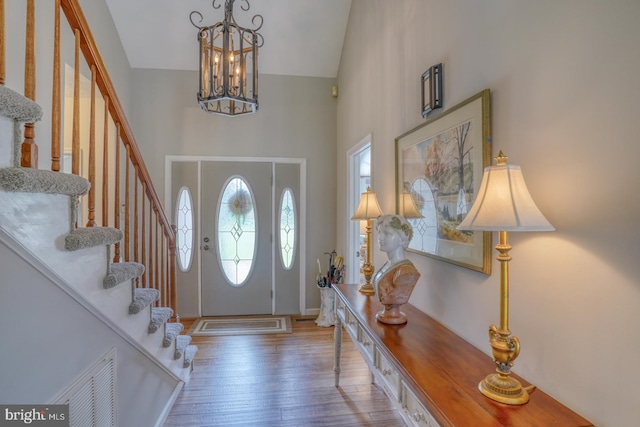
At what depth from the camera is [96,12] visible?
307cm

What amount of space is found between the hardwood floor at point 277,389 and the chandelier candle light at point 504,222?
1.36 m

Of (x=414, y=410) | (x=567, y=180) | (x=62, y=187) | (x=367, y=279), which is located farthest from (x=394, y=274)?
(x=62, y=187)

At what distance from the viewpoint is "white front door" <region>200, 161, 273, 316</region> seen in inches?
156

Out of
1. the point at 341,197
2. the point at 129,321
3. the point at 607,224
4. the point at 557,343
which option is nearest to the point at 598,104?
the point at 607,224

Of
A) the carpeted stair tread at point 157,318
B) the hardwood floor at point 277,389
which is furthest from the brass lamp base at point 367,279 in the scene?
the carpeted stair tread at point 157,318

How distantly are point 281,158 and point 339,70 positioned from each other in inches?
52.0

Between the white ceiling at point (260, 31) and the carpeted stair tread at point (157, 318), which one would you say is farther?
the white ceiling at point (260, 31)

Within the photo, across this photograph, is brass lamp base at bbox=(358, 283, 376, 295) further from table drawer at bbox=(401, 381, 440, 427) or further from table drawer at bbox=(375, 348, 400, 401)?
table drawer at bbox=(401, 381, 440, 427)

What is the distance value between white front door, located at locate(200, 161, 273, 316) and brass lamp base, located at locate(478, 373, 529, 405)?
331 centimetres

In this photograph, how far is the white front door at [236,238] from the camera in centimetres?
396

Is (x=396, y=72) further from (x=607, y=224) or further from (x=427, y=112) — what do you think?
(x=607, y=224)

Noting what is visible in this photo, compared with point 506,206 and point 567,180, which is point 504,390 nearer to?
point 506,206

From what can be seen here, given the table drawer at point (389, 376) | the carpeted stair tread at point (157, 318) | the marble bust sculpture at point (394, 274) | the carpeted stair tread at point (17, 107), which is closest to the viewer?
the carpeted stair tread at point (17, 107)

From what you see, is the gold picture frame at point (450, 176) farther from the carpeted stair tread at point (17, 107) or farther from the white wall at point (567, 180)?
the carpeted stair tread at point (17, 107)
